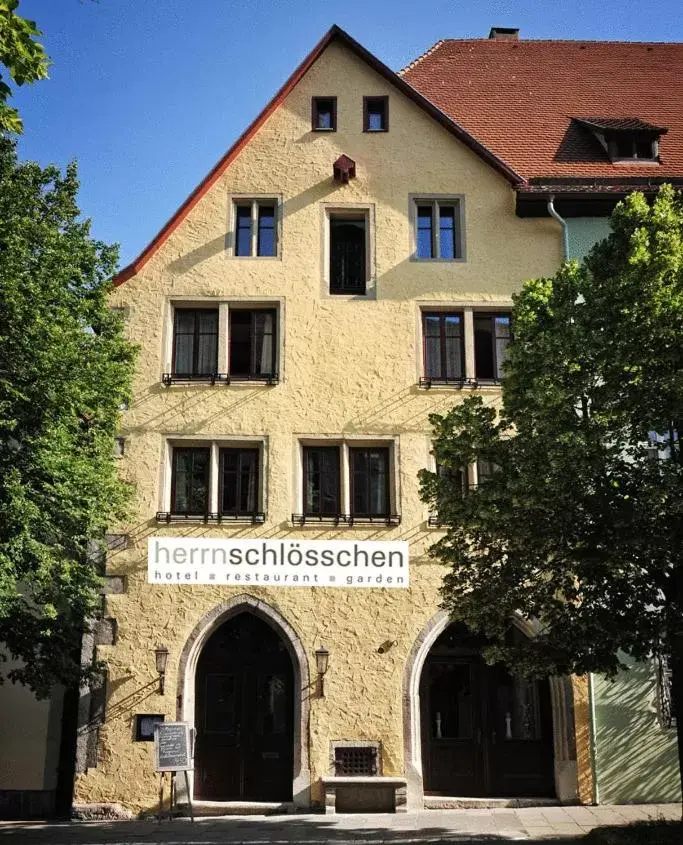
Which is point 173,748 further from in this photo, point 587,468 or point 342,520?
point 587,468

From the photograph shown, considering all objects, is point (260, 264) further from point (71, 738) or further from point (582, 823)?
point (582, 823)

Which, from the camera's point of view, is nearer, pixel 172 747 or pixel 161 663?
pixel 172 747

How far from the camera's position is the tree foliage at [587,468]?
12.1 metres

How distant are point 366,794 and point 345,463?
588 cm

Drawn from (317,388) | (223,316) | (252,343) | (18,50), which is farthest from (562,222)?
(18,50)

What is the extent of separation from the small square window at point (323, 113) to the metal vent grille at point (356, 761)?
1245cm

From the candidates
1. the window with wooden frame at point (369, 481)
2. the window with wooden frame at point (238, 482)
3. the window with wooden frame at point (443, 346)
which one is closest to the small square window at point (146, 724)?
the window with wooden frame at point (238, 482)

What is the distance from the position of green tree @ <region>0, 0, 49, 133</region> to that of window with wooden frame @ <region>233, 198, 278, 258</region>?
35.5 ft

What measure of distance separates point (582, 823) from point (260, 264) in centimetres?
1169

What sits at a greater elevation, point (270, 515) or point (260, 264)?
point (260, 264)

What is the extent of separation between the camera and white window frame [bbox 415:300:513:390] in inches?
723

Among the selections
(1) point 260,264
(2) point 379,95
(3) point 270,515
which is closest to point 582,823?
(3) point 270,515

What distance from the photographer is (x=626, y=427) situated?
12742 millimetres

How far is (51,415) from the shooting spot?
1474 centimetres
